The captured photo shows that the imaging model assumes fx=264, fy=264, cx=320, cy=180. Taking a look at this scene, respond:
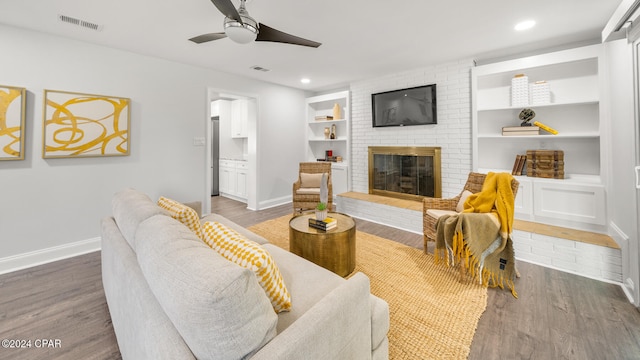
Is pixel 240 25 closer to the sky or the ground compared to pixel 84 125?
closer to the sky

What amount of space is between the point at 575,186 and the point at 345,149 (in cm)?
358

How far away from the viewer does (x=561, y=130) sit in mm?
3250

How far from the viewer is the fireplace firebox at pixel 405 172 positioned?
4.12 meters

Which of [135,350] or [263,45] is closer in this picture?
[135,350]

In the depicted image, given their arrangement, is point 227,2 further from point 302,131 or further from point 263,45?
point 302,131

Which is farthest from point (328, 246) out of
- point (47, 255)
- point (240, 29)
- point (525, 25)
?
point (47, 255)

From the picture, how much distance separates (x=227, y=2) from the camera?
167cm

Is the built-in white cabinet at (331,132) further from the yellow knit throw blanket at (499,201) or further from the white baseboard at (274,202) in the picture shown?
the yellow knit throw blanket at (499,201)

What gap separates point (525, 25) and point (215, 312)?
3666mm

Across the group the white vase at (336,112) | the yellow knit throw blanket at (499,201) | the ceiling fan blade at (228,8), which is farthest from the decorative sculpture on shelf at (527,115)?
the ceiling fan blade at (228,8)

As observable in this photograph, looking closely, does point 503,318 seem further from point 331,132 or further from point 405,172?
point 331,132

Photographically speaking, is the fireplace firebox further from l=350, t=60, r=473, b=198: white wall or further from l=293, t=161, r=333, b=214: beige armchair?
l=293, t=161, r=333, b=214: beige armchair

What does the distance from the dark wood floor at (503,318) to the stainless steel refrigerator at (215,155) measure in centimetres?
392

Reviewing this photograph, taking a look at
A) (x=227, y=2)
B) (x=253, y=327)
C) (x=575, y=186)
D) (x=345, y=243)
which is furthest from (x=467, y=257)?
(x=227, y=2)
